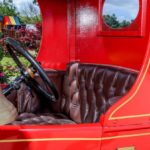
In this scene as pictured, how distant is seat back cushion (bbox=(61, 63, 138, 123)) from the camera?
2566mm

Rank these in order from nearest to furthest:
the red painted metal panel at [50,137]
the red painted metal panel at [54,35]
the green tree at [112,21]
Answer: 1. the red painted metal panel at [50,137]
2. the green tree at [112,21]
3. the red painted metal panel at [54,35]

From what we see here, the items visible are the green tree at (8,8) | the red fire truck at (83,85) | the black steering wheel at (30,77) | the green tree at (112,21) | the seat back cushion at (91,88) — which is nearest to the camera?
the red fire truck at (83,85)

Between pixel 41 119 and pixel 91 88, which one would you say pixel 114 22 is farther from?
pixel 41 119

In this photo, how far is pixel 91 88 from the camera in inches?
116

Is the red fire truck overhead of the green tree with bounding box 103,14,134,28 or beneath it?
beneath

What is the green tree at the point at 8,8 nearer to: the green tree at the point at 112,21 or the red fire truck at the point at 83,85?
the red fire truck at the point at 83,85

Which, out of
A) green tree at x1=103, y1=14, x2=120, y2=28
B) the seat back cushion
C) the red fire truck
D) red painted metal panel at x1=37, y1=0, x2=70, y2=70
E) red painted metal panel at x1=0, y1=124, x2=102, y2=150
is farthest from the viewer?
red painted metal panel at x1=37, y1=0, x2=70, y2=70

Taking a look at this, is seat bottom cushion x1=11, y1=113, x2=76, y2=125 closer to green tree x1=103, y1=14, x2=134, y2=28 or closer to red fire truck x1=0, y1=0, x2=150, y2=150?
red fire truck x1=0, y1=0, x2=150, y2=150

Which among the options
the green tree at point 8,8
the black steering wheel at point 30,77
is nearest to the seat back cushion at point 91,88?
the black steering wheel at point 30,77

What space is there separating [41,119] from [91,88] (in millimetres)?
484

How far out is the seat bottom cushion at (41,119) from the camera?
9.14ft

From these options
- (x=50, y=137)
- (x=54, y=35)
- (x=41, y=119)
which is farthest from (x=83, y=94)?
(x=50, y=137)

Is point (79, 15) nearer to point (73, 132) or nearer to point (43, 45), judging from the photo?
point (43, 45)

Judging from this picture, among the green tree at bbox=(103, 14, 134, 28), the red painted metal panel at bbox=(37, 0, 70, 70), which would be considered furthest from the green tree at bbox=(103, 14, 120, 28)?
the red painted metal panel at bbox=(37, 0, 70, 70)
